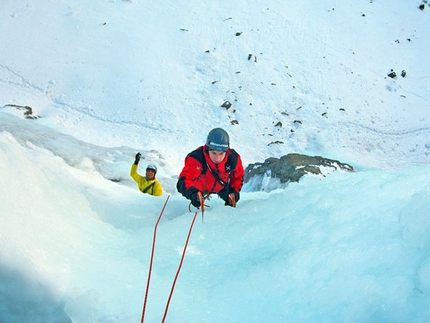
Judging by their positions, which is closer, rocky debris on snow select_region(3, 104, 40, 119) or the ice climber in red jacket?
the ice climber in red jacket

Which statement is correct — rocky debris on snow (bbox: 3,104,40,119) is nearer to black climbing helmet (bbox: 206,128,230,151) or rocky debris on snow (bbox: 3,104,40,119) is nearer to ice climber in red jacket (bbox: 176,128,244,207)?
ice climber in red jacket (bbox: 176,128,244,207)

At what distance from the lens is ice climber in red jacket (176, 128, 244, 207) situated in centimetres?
Result: 400

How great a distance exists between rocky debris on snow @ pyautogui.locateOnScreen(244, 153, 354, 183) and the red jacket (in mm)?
1779

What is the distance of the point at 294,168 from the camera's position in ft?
21.1

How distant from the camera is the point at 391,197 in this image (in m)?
2.95

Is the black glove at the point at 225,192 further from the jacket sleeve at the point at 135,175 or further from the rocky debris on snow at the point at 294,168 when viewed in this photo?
the jacket sleeve at the point at 135,175

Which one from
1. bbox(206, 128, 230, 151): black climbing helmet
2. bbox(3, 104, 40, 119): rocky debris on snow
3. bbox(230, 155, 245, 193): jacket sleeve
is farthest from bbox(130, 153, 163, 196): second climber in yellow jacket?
bbox(3, 104, 40, 119): rocky debris on snow

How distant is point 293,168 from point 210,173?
2358 mm

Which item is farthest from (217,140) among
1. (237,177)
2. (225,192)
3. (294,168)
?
(294,168)

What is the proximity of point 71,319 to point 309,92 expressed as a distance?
487 inches

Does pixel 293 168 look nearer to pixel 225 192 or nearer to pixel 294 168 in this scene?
pixel 294 168

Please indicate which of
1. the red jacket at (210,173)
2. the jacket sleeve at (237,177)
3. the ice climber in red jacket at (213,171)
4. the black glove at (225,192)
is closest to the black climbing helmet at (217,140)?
the ice climber in red jacket at (213,171)

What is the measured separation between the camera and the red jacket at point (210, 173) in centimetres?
434

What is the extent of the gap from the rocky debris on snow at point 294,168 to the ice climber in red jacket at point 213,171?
1797 mm
